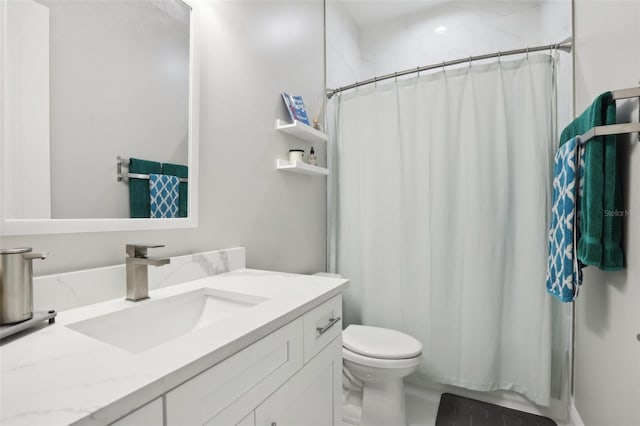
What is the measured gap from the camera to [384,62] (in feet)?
8.53

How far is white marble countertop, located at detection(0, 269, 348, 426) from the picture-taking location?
1.26 feet

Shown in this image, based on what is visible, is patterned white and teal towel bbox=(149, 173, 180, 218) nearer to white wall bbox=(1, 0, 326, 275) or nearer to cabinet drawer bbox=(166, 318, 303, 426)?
white wall bbox=(1, 0, 326, 275)

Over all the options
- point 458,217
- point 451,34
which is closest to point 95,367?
point 458,217

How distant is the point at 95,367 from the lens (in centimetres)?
48

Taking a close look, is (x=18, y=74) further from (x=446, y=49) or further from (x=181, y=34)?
(x=446, y=49)

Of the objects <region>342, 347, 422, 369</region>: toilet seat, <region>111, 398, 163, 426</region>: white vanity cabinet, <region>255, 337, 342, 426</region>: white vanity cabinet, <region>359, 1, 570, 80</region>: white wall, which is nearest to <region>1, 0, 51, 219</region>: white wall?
<region>111, 398, 163, 426</region>: white vanity cabinet

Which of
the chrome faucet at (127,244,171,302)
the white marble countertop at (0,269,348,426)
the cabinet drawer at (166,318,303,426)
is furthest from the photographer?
the chrome faucet at (127,244,171,302)

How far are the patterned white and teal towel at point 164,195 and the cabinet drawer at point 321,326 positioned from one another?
60 centimetres

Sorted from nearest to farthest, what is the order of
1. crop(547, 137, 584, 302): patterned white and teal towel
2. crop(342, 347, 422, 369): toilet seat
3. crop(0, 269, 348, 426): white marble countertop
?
crop(0, 269, 348, 426): white marble countertop → crop(547, 137, 584, 302): patterned white and teal towel → crop(342, 347, 422, 369): toilet seat

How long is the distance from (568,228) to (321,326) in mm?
1067

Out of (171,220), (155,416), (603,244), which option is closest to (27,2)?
(171,220)

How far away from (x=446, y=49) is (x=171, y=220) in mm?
2341

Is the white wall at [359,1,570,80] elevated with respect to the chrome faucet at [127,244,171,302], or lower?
elevated

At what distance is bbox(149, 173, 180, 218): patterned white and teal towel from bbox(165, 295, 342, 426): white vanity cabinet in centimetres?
59
